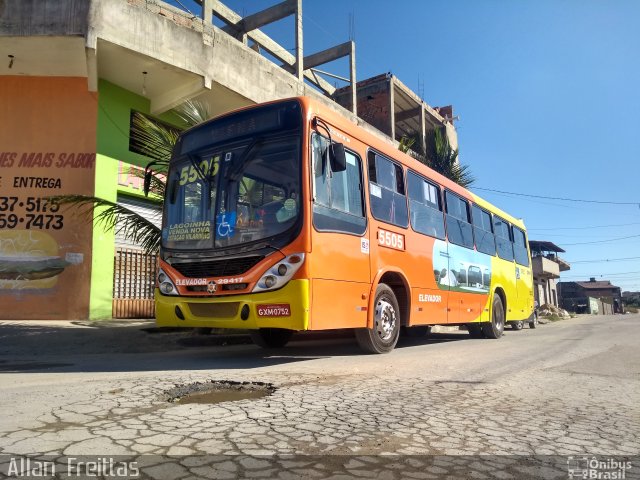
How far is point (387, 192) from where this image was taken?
23.7 feet

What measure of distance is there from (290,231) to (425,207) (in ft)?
12.3

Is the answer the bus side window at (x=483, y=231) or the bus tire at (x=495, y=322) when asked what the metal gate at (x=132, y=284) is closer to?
the bus side window at (x=483, y=231)

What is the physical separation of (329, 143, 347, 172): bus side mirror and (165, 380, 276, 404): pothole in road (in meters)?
2.78

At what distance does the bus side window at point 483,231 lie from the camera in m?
10.7

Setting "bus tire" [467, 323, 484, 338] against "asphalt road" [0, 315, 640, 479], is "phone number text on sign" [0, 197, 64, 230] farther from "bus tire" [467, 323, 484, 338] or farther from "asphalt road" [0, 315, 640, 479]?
"bus tire" [467, 323, 484, 338]

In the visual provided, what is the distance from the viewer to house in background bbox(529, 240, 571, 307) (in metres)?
39.2

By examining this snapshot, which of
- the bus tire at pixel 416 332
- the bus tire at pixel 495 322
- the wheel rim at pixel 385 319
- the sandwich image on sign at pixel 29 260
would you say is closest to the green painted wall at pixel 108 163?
the sandwich image on sign at pixel 29 260

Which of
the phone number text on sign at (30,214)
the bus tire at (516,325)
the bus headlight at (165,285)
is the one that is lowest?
the bus tire at (516,325)

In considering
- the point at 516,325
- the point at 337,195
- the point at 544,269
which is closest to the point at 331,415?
the point at 337,195

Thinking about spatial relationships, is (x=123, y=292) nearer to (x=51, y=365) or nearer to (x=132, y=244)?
(x=132, y=244)

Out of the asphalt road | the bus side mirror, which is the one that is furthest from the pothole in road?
the bus side mirror

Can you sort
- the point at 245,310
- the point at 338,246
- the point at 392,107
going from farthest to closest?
the point at 392,107, the point at 338,246, the point at 245,310

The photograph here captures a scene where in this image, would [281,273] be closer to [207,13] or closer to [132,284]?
[132,284]

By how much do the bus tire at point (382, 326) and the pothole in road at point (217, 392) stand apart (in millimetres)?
2464
